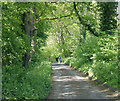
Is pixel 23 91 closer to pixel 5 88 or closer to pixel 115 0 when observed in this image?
pixel 5 88

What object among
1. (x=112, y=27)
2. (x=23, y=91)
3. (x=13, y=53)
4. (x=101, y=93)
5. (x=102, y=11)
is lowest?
(x=101, y=93)

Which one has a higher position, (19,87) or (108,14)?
(108,14)

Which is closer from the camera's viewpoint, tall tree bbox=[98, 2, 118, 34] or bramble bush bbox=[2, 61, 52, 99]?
bramble bush bbox=[2, 61, 52, 99]

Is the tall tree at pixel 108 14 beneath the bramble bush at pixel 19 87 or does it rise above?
above

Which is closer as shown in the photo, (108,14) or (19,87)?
(19,87)

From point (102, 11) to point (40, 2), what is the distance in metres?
6.88

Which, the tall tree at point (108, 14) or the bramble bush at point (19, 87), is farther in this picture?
the tall tree at point (108, 14)

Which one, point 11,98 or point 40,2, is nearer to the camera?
point 11,98

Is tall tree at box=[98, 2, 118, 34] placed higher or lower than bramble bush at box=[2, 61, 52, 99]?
higher

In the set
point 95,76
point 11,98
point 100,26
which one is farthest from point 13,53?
point 100,26

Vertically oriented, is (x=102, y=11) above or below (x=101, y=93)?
above

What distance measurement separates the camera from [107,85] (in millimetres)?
10992

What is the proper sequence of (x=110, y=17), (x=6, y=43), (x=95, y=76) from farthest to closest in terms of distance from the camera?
(x=110, y=17) → (x=95, y=76) → (x=6, y=43)

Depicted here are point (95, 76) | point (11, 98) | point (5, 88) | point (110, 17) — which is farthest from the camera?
point (110, 17)
